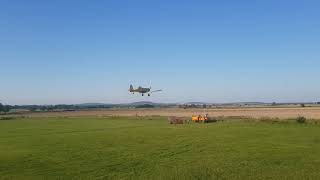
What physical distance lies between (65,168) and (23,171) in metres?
1.89

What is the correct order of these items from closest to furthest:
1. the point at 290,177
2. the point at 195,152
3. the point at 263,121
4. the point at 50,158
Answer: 1. the point at 290,177
2. the point at 50,158
3. the point at 195,152
4. the point at 263,121

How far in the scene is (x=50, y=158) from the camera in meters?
27.2

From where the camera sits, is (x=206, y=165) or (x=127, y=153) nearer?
(x=206, y=165)

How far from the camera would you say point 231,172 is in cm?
2120

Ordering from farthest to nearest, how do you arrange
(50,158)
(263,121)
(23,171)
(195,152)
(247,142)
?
(263,121), (247,142), (195,152), (50,158), (23,171)

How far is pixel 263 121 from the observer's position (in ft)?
198

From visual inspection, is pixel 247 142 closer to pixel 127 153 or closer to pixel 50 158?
pixel 127 153

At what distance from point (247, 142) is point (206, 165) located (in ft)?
38.9

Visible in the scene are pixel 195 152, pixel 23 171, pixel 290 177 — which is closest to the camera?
pixel 290 177

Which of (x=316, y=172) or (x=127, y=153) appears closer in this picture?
(x=316, y=172)

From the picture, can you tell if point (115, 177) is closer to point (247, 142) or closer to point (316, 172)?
point (316, 172)

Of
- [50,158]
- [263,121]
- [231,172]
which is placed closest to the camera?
[231,172]

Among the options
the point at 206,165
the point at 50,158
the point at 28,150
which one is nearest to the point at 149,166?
the point at 206,165

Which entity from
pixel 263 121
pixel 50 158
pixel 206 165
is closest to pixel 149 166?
pixel 206 165
